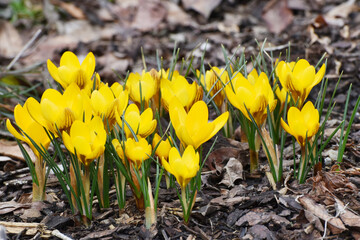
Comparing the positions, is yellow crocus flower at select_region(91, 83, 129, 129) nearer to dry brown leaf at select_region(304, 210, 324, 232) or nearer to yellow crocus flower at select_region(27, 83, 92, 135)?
yellow crocus flower at select_region(27, 83, 92, 135)

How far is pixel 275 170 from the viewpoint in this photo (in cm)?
181

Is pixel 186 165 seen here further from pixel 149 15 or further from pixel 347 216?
pixel 149 15

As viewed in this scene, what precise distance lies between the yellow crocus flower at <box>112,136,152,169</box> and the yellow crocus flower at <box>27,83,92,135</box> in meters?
0.17

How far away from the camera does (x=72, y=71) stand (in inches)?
70.4

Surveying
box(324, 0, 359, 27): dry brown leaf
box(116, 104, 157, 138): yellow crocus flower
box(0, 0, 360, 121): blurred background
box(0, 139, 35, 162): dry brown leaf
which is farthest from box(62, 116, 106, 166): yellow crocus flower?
box(324, 0, 359, 27): dry brown leaf

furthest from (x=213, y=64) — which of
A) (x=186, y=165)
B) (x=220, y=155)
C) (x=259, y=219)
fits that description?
(x=186, y=165)

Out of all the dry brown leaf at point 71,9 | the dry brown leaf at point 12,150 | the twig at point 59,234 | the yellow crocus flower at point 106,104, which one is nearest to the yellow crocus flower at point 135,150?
the yellow crocus flower at point 106,104

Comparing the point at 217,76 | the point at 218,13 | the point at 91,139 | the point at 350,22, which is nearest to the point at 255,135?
the point at 217,76

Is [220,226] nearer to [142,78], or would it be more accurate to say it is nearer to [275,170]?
[275,170]

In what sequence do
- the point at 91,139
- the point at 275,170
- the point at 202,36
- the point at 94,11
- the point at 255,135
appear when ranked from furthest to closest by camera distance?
the point at 94,11
the point at 202,36
the point at 255,135
the point at 275,170
the point at 91,139

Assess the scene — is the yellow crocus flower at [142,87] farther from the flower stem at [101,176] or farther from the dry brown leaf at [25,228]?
the dry brown leaf at [25,228]

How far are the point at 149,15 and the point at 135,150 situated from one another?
341 cm

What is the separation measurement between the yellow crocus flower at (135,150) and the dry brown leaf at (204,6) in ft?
10.8

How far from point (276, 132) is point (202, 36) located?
233 cm
